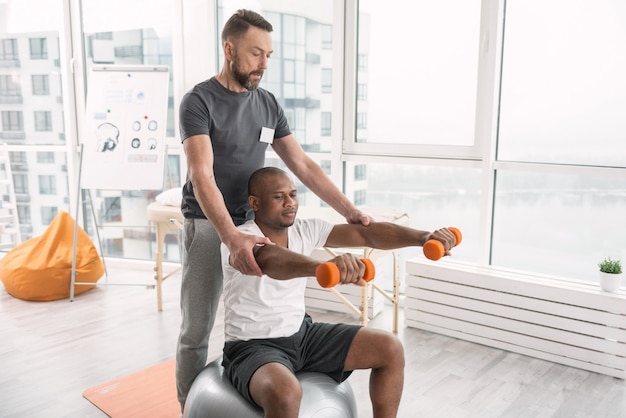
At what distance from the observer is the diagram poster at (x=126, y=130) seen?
3.83 meters

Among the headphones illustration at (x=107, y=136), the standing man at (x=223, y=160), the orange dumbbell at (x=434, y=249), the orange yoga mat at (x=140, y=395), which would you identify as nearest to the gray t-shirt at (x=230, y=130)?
the standing man at (x=223, y=160)

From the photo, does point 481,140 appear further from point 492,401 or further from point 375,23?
point 492,401

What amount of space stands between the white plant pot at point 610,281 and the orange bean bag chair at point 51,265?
314cm

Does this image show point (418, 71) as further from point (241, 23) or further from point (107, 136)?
point (107, 136)

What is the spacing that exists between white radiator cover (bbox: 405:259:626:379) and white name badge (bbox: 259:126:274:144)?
5.00 feet

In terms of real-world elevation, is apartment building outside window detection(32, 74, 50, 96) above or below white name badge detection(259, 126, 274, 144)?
above

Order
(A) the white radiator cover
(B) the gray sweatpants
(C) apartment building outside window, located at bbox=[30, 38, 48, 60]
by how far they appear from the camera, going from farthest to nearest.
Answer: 1. (C) apartment building outside window, located at bbox=[30, 38, 48, 60]
2. (A) the white radiator cover
3. (B) the gray sweatpants

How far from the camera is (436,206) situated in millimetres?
3615

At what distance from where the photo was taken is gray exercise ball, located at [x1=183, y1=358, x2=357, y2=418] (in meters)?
1.68

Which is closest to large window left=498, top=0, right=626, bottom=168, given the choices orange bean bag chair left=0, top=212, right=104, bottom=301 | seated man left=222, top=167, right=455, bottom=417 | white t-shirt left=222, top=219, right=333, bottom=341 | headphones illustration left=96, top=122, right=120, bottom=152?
seated man left=222, top=167, right=455, bottom=417

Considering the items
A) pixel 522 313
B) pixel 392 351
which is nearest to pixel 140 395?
pixel 392 351

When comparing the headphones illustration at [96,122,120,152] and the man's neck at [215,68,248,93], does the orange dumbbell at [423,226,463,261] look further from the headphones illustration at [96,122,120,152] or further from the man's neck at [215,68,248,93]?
the headphones illustration at [96,122,120,152]

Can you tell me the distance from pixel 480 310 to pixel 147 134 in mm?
2334

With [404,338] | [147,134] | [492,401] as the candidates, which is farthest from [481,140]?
[147,134]
